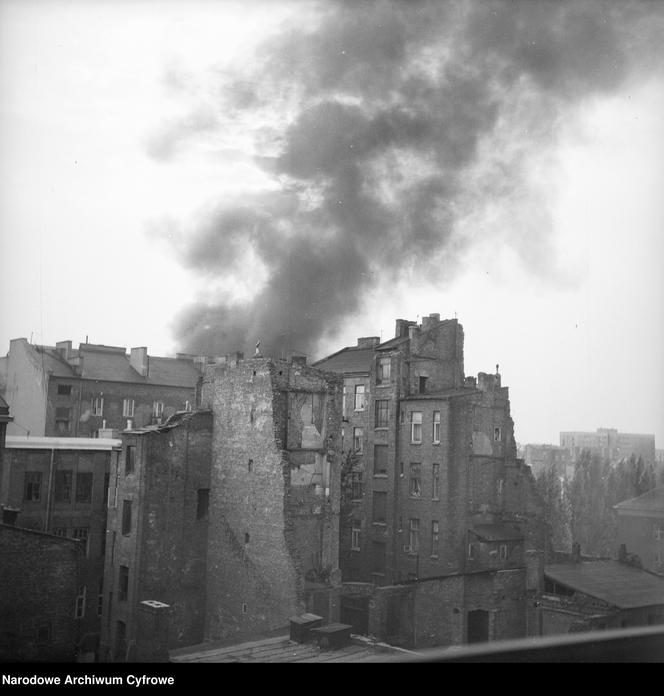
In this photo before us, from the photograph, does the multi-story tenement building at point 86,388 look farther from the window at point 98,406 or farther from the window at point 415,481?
the window at point 415,481

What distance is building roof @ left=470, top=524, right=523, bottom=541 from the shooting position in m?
25.4

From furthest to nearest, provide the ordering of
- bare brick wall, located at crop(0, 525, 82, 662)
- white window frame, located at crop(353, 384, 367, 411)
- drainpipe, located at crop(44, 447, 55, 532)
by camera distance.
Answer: white window frame, located at crop(353, 384, 367, 411), drainpipe, located at crop(44, 447, 55, 532), bare brick wall, located at crop(0, 525, 82, 662)

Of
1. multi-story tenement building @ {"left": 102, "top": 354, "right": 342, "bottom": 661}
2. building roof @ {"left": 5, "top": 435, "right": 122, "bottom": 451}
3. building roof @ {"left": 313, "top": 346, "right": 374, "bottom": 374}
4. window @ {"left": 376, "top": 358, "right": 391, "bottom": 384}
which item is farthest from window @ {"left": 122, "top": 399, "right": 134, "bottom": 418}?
multi-story tenement building @ {"left": 102, "top": 354, "right": 342, "bottom": 661}

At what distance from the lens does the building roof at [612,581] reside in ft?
69.1

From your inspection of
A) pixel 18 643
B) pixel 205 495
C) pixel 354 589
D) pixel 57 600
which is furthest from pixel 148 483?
pixel 354 589

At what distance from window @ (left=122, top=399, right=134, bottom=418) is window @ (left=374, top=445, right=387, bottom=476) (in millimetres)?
15032

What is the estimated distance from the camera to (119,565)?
854 inches

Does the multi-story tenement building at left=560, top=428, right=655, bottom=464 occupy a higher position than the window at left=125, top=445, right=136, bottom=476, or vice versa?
the multi-story tenement building at left=560, top=428, right=655, bottom=464

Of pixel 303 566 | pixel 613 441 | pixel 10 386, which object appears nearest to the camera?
pixel 303 566

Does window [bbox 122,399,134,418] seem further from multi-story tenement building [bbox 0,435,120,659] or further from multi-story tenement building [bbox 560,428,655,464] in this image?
multi-story tenement building [bbox 560,428,655,464]

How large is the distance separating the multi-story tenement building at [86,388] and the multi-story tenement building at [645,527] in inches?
919

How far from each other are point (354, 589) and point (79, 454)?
34.3 ft

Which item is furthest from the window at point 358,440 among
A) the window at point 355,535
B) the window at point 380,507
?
the window at point 355,535
